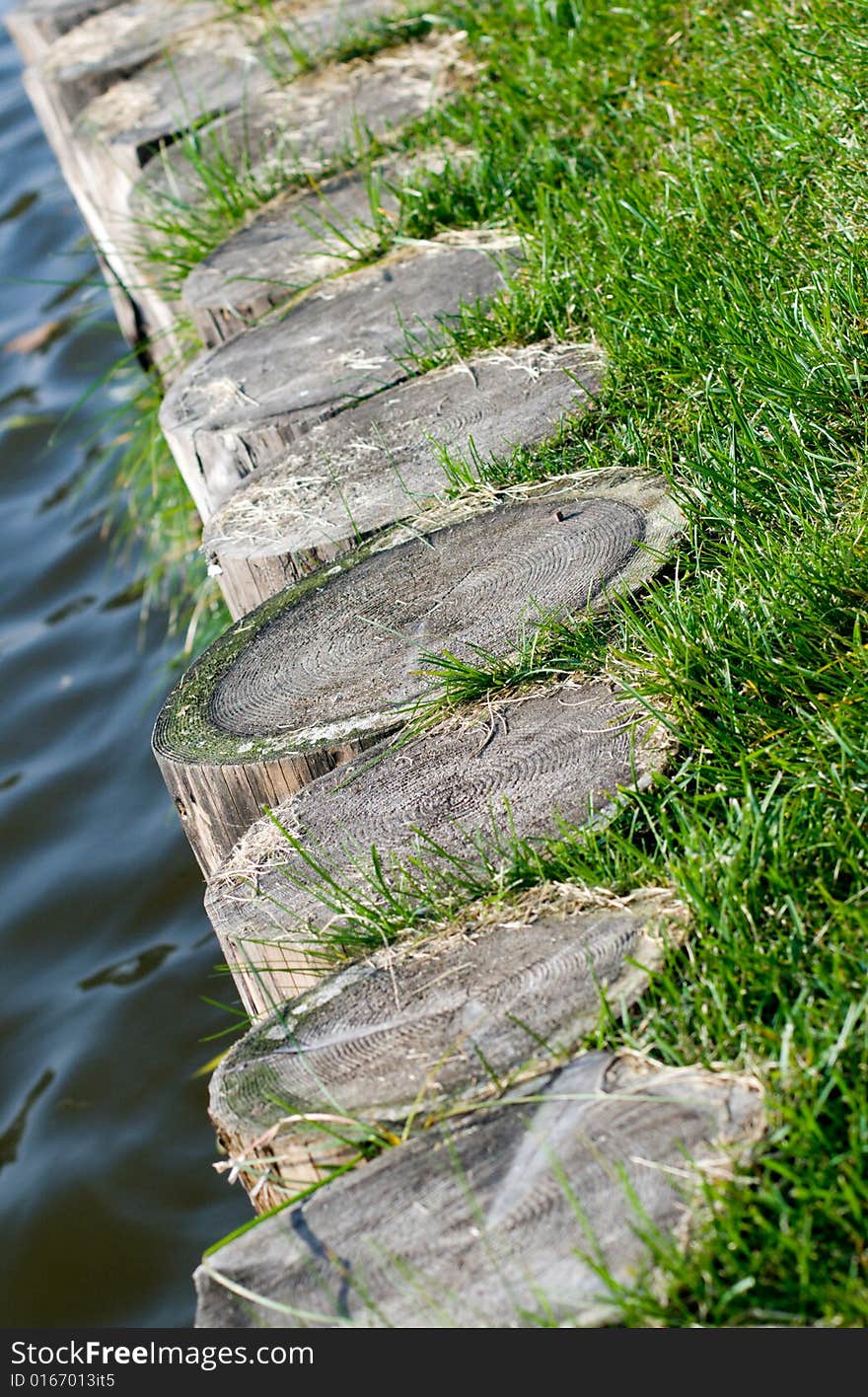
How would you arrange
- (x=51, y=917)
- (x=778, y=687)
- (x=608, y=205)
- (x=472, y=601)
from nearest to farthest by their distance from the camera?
(x=778, y=687)
(x=472, y=601)
(x=608, y=205)
(x=51, y=917)

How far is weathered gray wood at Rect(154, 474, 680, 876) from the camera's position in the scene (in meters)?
2.39

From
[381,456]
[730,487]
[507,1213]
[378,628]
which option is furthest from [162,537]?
[507,1213]

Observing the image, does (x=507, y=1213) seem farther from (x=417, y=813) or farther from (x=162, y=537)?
(x=162, y=537)

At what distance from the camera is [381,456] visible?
305 cm

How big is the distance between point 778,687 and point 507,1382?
116 centimetres

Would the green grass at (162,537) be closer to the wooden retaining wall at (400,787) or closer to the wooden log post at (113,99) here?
the wooden log post at (113,99)

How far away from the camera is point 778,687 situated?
2254 mm

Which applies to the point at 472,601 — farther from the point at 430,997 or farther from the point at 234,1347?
the point at 234,1347

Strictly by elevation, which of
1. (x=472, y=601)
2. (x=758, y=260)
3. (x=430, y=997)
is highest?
(x=758, y=260)

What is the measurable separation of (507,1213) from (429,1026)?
325 mm

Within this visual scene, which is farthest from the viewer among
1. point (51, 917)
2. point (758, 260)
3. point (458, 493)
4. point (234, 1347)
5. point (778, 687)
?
point (51, 917)

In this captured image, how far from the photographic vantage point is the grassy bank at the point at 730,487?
1.66m

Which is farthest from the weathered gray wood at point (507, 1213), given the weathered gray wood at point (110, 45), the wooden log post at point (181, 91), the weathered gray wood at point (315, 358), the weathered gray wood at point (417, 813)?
the weathered gray wood at point (110, 45)

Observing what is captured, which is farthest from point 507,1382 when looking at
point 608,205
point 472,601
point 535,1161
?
point 608,205
